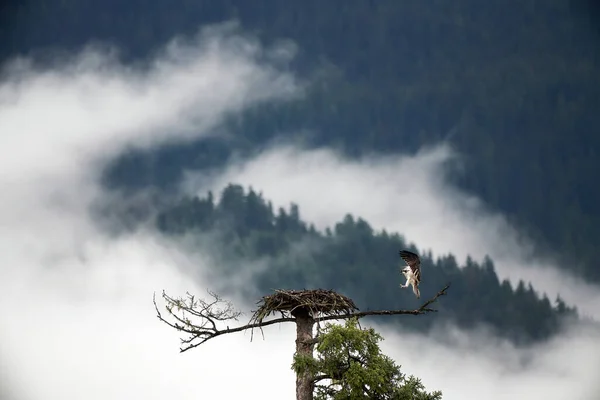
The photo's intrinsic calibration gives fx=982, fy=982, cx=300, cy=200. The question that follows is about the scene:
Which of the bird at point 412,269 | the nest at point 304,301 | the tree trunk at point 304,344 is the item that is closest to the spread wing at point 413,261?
the bird at point 412,269

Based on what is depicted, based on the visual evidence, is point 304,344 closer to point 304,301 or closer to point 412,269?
point 304,301

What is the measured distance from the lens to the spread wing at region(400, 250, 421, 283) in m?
26.7

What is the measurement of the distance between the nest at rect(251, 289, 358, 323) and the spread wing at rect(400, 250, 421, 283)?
205 cm

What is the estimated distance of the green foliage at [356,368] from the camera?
25141 mm

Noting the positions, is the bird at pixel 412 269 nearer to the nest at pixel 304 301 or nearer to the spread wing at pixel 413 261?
the spread wing at pixel 413 261

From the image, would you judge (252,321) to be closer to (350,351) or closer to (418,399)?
(350,351)

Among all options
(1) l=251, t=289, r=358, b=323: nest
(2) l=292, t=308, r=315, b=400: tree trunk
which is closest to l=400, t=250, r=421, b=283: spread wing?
(1) l=251, t=289, r=358, b=323: nest

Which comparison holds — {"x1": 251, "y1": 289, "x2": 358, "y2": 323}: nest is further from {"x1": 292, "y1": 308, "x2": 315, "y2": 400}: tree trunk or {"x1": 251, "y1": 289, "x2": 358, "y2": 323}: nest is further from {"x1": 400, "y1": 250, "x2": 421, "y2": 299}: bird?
{"x1": 400, "y1": 250, "x2": 421, "y2": 299}: bird

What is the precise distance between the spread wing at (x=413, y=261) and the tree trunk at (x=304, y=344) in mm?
3146

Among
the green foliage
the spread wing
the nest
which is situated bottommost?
the green foliage

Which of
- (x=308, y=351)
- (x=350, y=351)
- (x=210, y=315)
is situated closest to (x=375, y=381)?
(x=350, y=351)

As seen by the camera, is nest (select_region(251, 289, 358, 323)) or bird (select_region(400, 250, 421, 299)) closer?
bird (select_region(400, 250, 421, 299))

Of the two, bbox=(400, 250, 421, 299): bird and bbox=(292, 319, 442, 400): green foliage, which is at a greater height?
bbox=(400, 250, 421, 299): bird

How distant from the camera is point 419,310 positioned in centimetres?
2569
